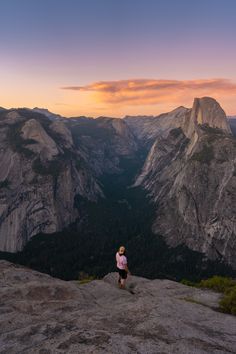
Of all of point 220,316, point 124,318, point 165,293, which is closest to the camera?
point 124,318

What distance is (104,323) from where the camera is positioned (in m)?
24.8

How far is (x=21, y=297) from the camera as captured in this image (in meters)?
33.2

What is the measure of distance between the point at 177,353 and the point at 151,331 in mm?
2949

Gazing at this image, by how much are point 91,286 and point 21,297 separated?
7743 millimetres

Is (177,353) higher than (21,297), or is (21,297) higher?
(177,353)

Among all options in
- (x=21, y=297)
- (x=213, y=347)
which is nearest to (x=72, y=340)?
(x=213, y=347)

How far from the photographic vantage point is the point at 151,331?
2359cm

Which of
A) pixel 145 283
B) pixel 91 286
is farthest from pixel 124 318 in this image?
pixel 145 283

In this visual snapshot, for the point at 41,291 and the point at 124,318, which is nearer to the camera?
the point at 124,318

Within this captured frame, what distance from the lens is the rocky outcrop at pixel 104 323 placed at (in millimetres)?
21688

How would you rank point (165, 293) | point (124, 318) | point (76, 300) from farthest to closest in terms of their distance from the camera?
point (165, 293) → point (76, 300) → point (124, 318)

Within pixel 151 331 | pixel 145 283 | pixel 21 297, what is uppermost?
pixel 151 331

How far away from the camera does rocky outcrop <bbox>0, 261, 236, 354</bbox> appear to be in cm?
2169

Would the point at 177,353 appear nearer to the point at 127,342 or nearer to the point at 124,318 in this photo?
the point at 127,342
